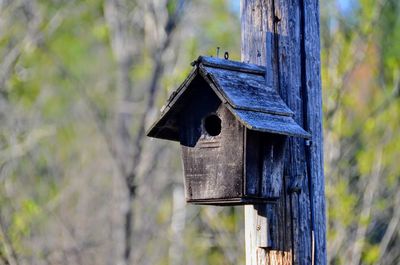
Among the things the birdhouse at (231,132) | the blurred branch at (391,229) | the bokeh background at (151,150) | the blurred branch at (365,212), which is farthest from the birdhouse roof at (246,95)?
the blurred branch at (391,229)

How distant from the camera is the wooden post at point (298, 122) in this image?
444 centimetres

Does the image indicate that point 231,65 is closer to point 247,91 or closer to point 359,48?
point 247,91

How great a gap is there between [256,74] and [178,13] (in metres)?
5.40

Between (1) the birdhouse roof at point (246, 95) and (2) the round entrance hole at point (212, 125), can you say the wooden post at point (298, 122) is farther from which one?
(2) the round entrance hole at point (212, 125)

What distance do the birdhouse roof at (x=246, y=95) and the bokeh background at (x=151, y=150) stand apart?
3434 millimetres

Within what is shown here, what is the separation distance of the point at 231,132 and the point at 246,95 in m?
0.18

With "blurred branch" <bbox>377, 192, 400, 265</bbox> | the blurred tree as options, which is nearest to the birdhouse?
the blurred tree

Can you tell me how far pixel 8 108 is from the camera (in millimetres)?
12641

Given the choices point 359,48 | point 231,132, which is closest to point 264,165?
point 231,132

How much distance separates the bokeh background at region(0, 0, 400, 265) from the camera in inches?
380

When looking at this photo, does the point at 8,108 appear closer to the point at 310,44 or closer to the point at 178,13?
the point at 178,13

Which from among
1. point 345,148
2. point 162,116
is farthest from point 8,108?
point 162,116

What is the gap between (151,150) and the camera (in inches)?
454

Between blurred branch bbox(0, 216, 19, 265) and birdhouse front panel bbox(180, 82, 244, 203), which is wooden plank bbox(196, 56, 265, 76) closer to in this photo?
birdhouse front panel bbox(180, 82, 244, 203)
